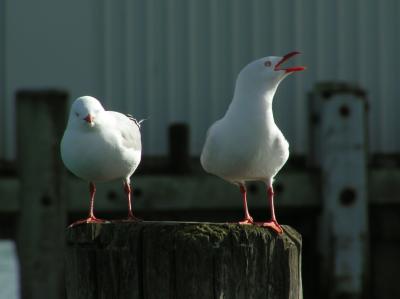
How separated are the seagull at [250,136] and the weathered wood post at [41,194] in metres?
3.49

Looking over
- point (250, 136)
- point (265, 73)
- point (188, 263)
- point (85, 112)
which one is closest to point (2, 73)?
point (85, 112)

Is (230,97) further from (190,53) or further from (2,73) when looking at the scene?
(2,73)

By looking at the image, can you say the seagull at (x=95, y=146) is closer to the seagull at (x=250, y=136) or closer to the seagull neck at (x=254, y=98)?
the seagull at (x=250, y=136)

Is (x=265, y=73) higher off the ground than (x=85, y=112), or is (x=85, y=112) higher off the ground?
(x=265, y=73)

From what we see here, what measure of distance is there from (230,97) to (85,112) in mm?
5170

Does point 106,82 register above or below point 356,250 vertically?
above

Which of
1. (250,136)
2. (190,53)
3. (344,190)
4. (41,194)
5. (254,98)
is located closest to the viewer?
(250,136)

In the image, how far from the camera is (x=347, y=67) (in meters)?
11.4

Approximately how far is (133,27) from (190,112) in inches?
42.2

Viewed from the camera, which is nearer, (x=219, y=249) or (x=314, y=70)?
(x=219, y=249)

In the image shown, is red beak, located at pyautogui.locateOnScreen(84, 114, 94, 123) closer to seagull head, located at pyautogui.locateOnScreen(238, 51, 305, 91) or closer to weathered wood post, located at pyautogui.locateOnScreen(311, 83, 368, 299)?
seagull head, located at pyautogui.locateOnScreen(238, 51, 305, 91)

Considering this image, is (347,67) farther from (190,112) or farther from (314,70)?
(190,112)

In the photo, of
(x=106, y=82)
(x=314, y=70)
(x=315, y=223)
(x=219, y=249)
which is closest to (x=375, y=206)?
(x=315, y=223)

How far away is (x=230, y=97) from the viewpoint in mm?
11125
